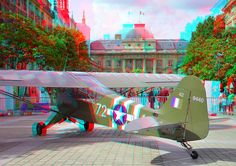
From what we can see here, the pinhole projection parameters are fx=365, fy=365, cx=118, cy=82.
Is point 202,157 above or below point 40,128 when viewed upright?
below

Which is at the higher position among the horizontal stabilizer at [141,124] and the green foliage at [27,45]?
the green foliage at [27,45]

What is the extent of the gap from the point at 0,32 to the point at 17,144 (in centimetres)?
2290

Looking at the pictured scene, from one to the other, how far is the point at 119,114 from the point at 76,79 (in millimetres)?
2738

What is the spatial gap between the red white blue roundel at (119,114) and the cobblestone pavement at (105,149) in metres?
0.99

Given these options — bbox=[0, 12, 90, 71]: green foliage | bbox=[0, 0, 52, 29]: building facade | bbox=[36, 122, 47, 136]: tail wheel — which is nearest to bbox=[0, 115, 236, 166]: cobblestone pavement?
bbox=[36, 122, 47, 136]: tail wheel

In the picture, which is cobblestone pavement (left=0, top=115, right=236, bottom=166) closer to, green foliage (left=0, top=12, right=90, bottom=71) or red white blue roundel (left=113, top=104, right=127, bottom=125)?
red white blue roundel (left=113, top=104, right=127, bottom=125)

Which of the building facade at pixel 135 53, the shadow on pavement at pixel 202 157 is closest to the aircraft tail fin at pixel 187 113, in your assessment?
the shadow on pavement at pixel 202 157

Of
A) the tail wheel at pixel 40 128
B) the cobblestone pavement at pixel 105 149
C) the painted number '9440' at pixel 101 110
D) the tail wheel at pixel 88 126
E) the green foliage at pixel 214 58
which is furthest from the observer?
the green foliage at pixel 214 58

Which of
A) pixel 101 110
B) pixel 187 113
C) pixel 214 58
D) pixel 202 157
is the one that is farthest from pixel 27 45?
pixel 187 113

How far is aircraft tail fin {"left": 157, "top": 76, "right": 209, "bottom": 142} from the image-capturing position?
9781 mm

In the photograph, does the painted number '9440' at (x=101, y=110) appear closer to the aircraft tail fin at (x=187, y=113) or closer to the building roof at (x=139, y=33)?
the aircraft tail fin at (x=187, y=113)

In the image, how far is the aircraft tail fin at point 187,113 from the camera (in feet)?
32.1

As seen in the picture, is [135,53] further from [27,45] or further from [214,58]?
[27,45]

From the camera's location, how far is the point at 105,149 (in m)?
12.7
